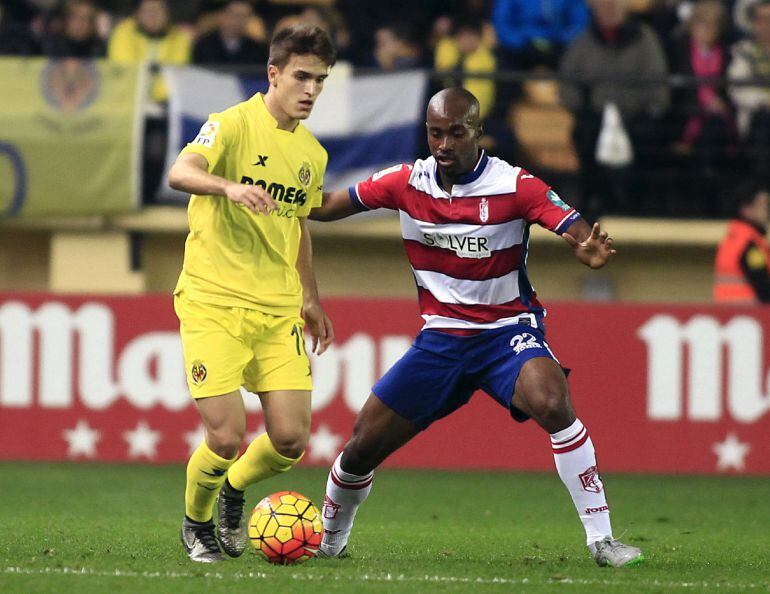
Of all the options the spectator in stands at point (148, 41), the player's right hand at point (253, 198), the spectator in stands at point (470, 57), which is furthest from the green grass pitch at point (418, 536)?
the spectator in stands at point (148, 41)

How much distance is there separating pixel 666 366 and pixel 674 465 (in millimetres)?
765

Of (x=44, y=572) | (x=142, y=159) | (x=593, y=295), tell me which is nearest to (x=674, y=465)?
(x=593, y=295)

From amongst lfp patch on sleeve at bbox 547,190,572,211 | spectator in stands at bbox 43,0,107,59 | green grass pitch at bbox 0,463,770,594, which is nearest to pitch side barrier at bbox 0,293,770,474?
green grass pitch at bbox 0,463,770,594

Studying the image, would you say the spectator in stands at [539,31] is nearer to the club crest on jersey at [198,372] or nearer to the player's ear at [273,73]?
the player's ear at [273,73]

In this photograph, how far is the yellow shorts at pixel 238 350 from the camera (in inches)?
→ 268

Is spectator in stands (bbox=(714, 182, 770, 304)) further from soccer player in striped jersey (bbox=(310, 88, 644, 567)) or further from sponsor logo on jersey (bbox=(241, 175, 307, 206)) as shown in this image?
sponsor logo on jersey (bbox=(241, 175, 307, 206))

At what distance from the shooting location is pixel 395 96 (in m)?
14.0

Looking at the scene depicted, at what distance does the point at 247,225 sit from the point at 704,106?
27.3 feet

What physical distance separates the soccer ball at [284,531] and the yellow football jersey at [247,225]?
0.88 metres

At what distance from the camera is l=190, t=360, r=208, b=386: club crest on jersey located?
22.3 ft

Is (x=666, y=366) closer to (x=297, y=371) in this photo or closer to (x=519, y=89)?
(x=519, y=89)

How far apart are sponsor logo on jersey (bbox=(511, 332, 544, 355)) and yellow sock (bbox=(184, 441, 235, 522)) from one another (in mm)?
1378

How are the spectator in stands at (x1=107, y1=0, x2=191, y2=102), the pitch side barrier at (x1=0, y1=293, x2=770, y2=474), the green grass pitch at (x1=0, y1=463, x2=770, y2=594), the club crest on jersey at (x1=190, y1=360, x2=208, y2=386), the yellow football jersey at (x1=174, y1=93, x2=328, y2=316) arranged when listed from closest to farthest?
the green grass pitch at (x1=0, y1=463, x2=770, y2=594) → the club crest on jersey at (x1=190, y1=360, x2=208, y2=386) → the yellow football jersey at (x1=174, y1=93, x2=328, y2=316) → the pitch side barrier at (x1=0, y1=293, x2=770, y2=474) → the spectator in stands at (x1=107, y1=0, x2=191, y2=102)

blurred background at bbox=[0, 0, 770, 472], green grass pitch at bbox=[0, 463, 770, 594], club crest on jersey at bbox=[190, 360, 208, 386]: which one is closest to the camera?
green grass pitch at bbox=[0, 463, 770, 594]
